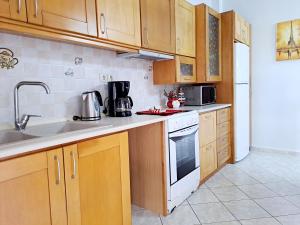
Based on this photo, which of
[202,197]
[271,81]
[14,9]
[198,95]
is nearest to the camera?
[14,9]

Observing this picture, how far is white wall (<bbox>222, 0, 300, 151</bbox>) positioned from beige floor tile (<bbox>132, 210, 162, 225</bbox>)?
8.64 ft

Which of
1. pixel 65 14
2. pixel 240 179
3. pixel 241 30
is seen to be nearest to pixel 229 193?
pixel 240 179

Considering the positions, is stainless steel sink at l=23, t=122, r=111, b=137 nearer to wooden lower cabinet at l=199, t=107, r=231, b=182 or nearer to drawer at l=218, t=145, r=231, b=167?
wooden lower cabinet at l=199, t=107, r=231, b=182

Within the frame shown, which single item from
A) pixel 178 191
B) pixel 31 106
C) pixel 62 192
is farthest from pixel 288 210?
pixel 31 106

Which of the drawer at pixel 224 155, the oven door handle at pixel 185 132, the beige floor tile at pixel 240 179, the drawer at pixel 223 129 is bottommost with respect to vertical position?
the beige floor tile at pixel 240 179

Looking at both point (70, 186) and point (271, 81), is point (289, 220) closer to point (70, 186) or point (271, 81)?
point (70, 186)

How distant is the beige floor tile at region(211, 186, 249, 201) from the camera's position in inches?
88.0

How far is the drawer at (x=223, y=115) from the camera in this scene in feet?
9.59

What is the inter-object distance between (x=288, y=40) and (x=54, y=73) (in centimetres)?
337

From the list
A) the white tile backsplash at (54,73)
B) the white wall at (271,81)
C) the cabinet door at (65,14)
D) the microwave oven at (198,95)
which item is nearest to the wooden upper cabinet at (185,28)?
the microwave oven at (198,95)

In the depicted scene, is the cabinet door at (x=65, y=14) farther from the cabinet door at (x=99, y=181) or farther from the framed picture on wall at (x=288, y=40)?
the framed picture on wall at (x=288, y=40)

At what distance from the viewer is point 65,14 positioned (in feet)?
4.69

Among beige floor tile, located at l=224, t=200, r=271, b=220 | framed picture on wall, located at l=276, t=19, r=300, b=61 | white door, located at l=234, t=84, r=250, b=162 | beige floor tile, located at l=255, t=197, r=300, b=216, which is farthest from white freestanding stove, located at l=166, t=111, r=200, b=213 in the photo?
framed picture on wall, located at l=276, t=19, r=300, b=61

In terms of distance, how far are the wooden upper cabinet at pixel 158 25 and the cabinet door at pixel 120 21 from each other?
95 millimetres
